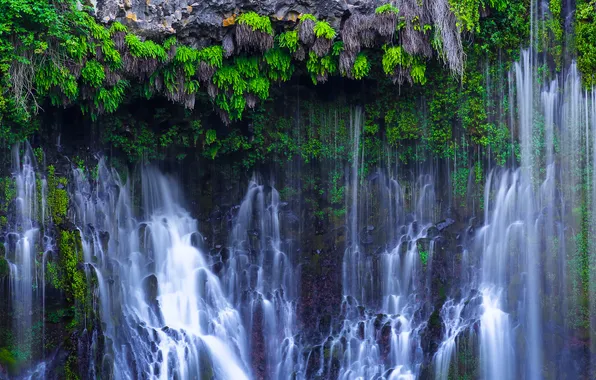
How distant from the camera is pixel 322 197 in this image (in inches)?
604

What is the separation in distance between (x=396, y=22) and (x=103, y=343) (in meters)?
8.38

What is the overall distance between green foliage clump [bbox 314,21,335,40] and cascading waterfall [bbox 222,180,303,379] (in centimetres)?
406

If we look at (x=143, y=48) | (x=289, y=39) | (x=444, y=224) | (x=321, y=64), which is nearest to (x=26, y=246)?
(x=143, y=48)

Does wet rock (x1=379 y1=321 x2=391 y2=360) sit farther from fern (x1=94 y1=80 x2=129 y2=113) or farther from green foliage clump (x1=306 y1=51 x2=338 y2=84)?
fern (x1=94 y1=80 x2=129 y2=113)

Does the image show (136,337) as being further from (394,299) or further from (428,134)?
(428,134)

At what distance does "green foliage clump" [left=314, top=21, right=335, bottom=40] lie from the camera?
12.6 meters

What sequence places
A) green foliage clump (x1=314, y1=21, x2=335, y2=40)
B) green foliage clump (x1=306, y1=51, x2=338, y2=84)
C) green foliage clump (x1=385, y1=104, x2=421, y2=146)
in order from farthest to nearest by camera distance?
green foliage clump (x1=385, y1=104, x2=421, y2=146) < green foliage clump (x1=306, y1=51, x2=338, y2=84) < green foliage clump (x1=314, y1=21, x2=335, y2=40)

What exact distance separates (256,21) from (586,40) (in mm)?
6877

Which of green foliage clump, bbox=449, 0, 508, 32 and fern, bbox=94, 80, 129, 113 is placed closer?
fern, bbox=94, 80, 129, 113

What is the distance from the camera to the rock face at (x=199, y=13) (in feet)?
40.3

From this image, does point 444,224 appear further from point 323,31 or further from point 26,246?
point 26,246

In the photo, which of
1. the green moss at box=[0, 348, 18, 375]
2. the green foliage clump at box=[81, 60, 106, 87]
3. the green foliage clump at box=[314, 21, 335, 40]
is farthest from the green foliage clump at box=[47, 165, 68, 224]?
the green foliage clump at box=[314, 21, 335, 40]

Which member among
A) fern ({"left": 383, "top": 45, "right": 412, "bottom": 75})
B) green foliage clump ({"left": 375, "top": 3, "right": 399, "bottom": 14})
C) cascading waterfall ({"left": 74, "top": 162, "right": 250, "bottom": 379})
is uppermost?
green foliage clump ({"left": 375, "top": 3, "right": 399, "bottom": 14})

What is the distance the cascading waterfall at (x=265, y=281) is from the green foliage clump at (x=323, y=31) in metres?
4.06
